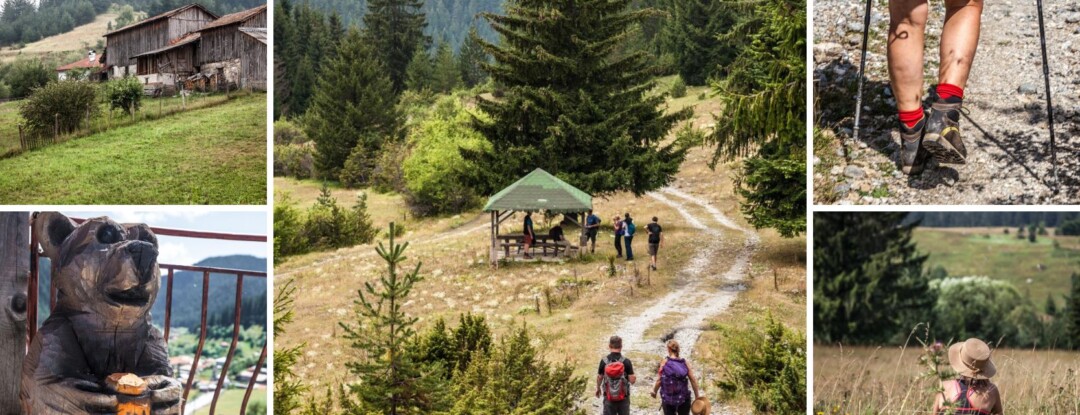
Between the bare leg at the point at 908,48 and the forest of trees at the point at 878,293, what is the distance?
888 cm

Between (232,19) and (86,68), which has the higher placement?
(232,19)

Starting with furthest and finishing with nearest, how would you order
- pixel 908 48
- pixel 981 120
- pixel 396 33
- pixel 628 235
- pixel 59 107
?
pixel 396 33 < pixel 628 235 < pixel 59 107 < pixel 981 120 < pixel 908 48

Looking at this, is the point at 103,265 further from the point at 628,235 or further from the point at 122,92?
the point at 628,235

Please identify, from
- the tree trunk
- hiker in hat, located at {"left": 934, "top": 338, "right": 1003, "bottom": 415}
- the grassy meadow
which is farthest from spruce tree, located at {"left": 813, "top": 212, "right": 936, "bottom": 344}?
the tree trunk

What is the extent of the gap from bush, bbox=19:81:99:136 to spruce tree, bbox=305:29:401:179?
314 centimetres

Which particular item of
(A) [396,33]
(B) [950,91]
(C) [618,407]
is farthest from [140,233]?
(A) [396,33]

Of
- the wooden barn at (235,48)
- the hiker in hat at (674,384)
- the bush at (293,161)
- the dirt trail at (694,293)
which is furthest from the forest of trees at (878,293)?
the wooden barn at (235,48)

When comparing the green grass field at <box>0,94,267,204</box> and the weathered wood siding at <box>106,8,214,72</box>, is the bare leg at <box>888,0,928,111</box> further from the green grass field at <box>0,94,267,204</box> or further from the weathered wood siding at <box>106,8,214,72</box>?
the weathered wood siding at <box>106,8,214,72</box>

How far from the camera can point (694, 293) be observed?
396 inches

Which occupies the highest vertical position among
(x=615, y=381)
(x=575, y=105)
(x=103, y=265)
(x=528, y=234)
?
(x=575, y=105)

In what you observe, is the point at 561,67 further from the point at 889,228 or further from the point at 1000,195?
the point at 889,228

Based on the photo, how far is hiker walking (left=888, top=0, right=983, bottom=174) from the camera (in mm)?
5902

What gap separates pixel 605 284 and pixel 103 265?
578cm

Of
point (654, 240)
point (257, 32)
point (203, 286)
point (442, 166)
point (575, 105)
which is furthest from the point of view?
point (442, 166)
